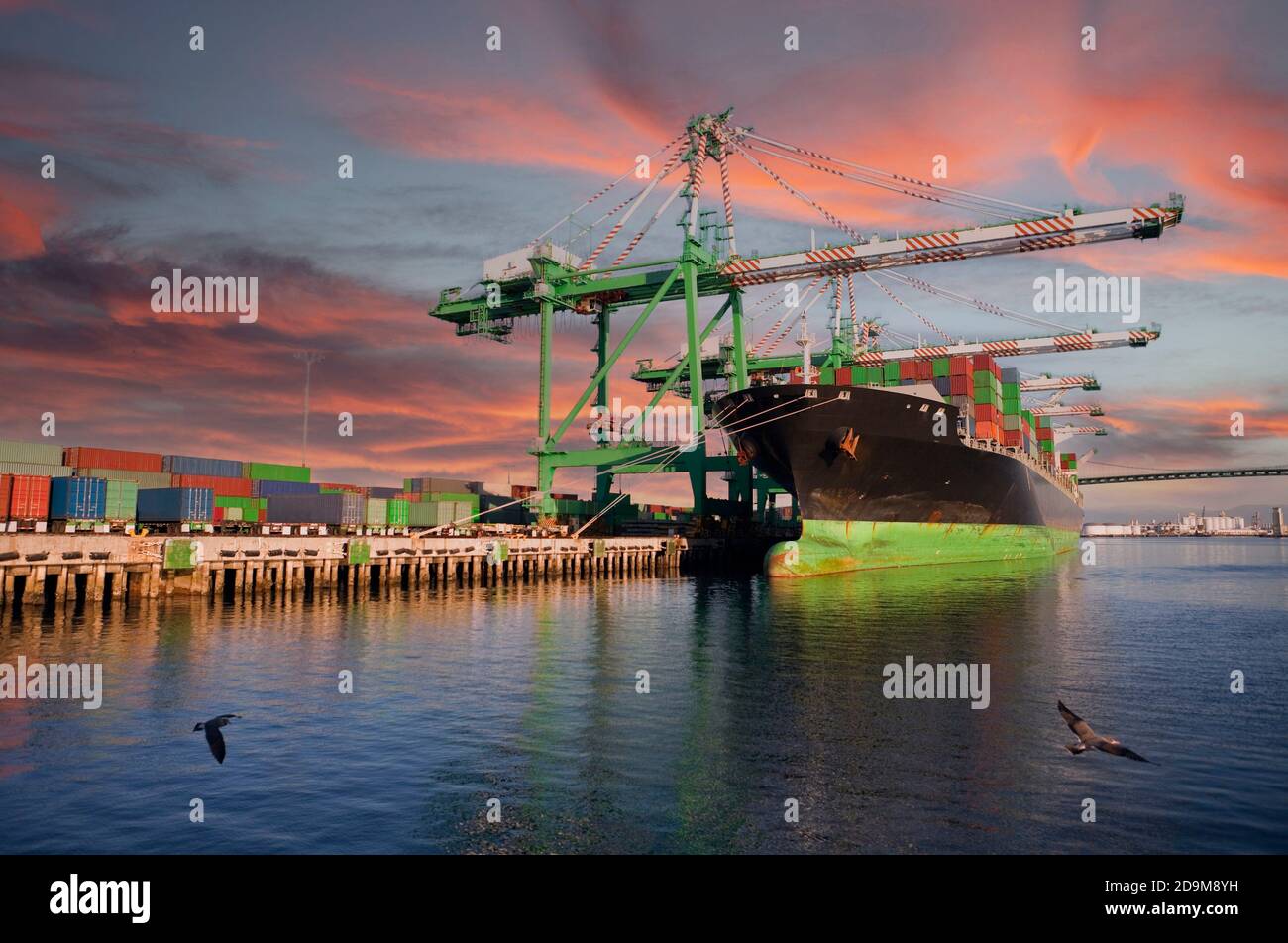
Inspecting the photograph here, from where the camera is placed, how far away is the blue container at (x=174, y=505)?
159 feet

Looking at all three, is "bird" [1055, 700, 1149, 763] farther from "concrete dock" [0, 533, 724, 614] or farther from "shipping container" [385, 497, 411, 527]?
"shipping container" [385, 497, 411, 527]

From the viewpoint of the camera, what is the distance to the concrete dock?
106ft

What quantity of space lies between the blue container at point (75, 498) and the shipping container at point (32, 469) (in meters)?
Result: 3.87

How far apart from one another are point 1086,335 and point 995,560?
2079 centimetres

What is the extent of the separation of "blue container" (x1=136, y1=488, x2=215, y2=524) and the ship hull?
34146mm

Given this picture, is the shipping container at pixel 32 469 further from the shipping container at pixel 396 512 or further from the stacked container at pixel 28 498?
the shipping container at pixel 396 512

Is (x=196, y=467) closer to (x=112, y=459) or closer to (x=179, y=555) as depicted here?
(x=112, y=459)

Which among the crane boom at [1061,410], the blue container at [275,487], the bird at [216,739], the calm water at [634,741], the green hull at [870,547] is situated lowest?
the calm water at [634,741]

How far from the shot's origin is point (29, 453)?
156ft

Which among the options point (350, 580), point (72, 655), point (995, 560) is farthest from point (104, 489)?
point (995, 560)

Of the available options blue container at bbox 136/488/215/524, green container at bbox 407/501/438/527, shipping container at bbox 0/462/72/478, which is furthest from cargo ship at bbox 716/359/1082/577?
shipping container at bbox 0/462/72/478

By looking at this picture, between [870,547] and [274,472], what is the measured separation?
4684 centimetres

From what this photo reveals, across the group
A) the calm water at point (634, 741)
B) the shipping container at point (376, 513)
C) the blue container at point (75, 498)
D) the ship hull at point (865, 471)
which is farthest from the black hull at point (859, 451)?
the blue container at point (75, 498)

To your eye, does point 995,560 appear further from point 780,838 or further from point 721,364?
point 780,838
